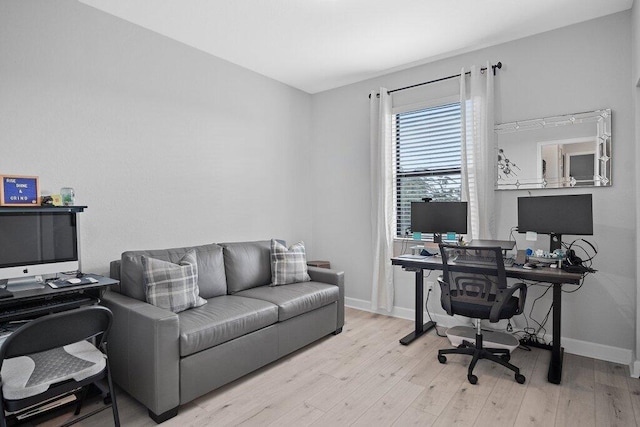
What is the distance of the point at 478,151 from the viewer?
11.5 ft

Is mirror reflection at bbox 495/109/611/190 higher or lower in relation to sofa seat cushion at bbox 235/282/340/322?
higher

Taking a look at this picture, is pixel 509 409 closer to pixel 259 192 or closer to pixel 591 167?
pixel 591 167

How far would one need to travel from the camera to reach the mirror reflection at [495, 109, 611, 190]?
117 inches

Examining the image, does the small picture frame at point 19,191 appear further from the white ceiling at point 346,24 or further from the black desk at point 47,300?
the white ceiling at point 346,24

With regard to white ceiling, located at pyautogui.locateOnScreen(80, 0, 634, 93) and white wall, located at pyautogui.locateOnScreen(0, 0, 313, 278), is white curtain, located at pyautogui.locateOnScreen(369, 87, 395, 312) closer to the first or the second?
Answer: white ceiling, located at pyautogui.locateOnScreen(80, 0, 634, 93)

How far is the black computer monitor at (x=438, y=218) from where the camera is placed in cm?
351

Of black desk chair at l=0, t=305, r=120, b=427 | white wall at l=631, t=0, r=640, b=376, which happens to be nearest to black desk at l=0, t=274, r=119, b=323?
black desk chair at l=0, t=305, r=120, b=427

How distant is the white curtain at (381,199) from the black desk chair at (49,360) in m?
2.96

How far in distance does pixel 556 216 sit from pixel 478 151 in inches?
37.3

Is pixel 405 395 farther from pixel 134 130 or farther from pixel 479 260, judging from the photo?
pixel 134 130

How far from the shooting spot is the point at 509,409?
2.24 meters

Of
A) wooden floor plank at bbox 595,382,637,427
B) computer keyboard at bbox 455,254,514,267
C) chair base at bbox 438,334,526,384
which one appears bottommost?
wooden floor plank at bbox 595,382,637,427

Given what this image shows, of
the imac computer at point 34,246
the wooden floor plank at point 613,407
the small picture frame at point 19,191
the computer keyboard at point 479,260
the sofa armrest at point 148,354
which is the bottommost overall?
the wooden floor plank at point 613,407

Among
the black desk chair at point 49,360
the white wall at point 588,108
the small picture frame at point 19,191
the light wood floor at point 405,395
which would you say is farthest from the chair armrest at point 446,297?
the small picture frame at point 19,191
